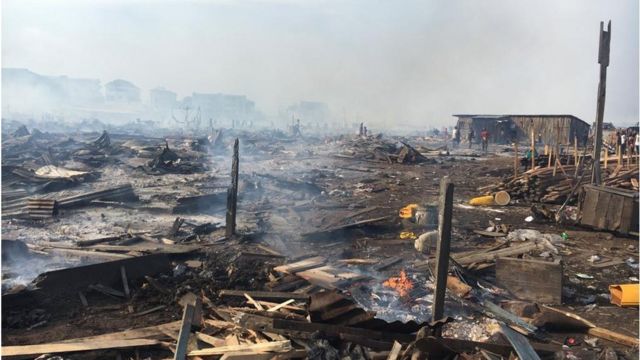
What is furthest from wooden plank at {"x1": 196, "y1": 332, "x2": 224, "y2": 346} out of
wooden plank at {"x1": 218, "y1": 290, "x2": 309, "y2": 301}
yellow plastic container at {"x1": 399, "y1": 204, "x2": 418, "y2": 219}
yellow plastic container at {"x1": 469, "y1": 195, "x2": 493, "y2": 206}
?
yellow plastic container at {"x1": 469, "y1": 195, "x2": 493, "y2": 206}

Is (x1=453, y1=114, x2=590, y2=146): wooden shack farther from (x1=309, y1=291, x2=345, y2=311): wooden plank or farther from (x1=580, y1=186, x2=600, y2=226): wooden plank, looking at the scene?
(x1=309, y1=291, x2=345, y2=311): wooden plank

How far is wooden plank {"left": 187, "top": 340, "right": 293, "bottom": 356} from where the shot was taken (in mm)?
4039

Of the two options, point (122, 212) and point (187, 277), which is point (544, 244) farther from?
point (122, 212)

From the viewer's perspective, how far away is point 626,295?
6.23m

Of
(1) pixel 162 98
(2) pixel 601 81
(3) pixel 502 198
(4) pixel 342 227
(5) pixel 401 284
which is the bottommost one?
(5) pixel 401 284

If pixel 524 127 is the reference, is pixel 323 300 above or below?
below

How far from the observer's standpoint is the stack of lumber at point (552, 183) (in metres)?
13.0

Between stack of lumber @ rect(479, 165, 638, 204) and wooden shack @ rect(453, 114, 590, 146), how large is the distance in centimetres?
2036

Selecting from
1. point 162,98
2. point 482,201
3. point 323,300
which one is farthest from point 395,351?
point 162,98

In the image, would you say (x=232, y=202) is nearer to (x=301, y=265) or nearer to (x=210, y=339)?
(x=301, y=265)

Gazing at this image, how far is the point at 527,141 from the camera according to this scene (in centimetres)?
3662

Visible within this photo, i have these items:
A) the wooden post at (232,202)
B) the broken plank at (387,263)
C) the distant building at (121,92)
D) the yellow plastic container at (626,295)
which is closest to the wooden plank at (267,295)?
the broken plank at (387,263)

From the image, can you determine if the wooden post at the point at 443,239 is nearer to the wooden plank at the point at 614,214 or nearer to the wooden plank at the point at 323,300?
the wooden plank at the point at 323,300

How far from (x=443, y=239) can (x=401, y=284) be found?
230 centimetres
